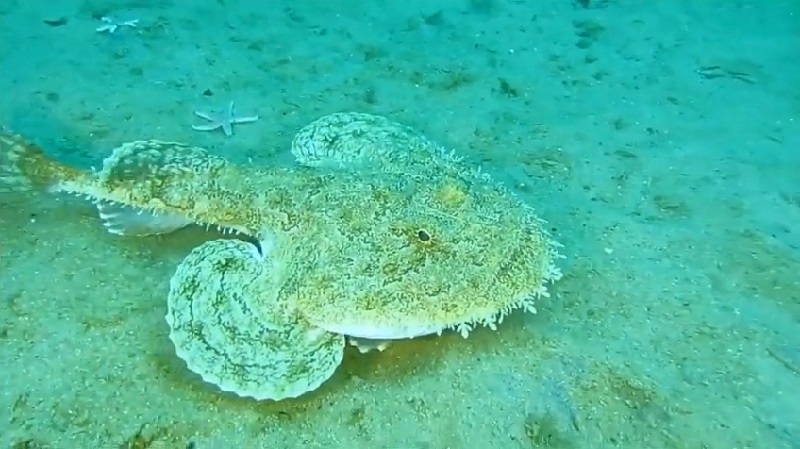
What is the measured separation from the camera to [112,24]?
18.7 feet

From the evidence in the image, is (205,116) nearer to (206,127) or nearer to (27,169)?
(206,127)

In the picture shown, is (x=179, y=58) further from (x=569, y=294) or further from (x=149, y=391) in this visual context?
(x=569, y=294)

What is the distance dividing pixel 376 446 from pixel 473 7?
4923 millimetres

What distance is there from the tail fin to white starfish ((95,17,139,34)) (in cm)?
218

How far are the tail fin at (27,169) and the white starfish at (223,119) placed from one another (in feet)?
3.67

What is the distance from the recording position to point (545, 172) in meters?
4.49

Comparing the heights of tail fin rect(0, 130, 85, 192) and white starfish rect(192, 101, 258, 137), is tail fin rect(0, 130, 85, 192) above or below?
above

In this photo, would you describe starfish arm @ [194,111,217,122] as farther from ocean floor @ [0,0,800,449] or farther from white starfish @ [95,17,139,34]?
white starfish @ [95,17,139,34]

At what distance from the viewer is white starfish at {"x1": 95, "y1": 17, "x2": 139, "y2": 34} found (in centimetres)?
567

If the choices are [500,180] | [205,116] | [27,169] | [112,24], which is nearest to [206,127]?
[205,116]

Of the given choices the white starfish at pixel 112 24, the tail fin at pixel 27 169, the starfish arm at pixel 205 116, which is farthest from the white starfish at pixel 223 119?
the white starfish at pixel 112 24

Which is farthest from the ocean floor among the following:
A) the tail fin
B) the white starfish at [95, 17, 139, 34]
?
the tail fin

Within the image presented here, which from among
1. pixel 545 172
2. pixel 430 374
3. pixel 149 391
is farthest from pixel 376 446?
pixel 545 172

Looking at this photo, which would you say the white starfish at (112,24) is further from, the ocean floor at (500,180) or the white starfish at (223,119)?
the white starfish at (223,119)
